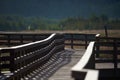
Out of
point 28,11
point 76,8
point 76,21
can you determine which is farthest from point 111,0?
point 76,21

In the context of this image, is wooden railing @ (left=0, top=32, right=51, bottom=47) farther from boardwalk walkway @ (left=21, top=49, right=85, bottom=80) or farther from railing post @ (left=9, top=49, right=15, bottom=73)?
railing post @ (left=9, top=49, right=15, bottom=73)

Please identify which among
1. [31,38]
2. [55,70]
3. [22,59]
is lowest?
[55,70]

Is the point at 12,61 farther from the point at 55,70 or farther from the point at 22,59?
the point at 55,70

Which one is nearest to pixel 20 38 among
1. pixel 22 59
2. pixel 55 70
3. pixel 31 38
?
pixel 31 38

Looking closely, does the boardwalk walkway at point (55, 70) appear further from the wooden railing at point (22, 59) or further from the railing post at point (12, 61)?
the railing post at point (12, 61)

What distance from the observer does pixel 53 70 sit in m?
12.9

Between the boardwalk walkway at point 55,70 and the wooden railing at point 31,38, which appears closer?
the boardwalk walkway at point 55,70

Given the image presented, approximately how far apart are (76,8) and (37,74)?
189 meters

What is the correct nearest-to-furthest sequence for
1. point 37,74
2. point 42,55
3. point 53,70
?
point 37,74 < point 53,70 < point 42,55

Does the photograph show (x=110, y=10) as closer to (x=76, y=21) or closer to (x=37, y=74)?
(x=76, y=21)

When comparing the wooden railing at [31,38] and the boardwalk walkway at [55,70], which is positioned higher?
the wooden railing at [31,38]

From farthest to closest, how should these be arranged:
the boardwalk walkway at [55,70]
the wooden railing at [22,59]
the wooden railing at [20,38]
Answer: the wooden railing at [20,38], the boardwalk walkway at [55,70], the wooden railing at [22,59]

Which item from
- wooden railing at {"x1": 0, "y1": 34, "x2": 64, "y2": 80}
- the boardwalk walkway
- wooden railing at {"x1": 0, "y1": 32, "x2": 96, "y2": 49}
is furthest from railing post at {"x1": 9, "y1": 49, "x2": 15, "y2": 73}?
wooden railing at {"x1": 0, "y1": 32, "x2": 96, "y2": 49}

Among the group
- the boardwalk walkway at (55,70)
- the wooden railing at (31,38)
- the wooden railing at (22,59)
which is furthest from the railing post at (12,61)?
the wooden railing at (31,38)
